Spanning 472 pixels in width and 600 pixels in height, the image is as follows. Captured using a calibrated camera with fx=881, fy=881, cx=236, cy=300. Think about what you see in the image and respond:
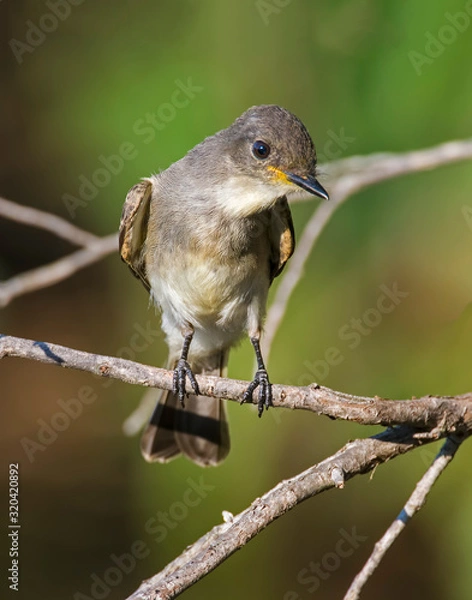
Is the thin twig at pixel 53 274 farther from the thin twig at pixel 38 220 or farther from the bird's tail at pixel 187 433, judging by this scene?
the bird's tail at pixel 187 433

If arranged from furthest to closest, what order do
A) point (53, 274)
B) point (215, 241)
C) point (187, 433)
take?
point (187, 433) < point (215, 241) < point (53, 274)

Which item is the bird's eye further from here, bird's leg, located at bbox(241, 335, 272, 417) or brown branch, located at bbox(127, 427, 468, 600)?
brown branch, located at bbox(127, 427, 468, 600)

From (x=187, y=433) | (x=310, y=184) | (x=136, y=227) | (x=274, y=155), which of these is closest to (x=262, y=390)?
(x=310, y=184)

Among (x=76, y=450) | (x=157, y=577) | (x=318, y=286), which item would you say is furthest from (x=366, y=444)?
(x=76, y=450)

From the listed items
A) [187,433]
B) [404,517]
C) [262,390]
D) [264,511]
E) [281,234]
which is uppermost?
[281,234]

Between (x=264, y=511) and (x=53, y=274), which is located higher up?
(x=53, y=274)

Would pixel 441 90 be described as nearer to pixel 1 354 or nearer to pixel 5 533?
pixel 1 354

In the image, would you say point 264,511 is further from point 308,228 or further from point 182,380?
point 308,228
